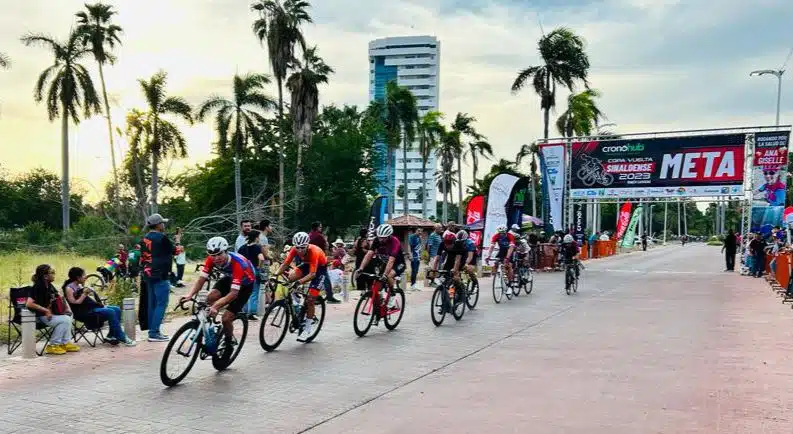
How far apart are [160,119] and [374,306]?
36735 mm

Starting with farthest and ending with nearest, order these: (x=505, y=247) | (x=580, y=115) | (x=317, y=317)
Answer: (x=580, y=115) → (x=505, y=247) → (x=317, y=317)

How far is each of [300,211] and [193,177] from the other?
1718 centimetres

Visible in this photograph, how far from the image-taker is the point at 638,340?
11.4 meters

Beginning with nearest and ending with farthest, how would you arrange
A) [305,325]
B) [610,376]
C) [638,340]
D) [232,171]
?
[610,376] → [305,325] → [638,340] → [232,171]

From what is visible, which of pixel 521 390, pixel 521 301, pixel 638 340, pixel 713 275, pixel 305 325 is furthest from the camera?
pixel 713 275

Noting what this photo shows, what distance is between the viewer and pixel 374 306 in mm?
11727

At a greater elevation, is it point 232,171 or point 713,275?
point 232,171

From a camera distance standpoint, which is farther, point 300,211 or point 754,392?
point 300,211

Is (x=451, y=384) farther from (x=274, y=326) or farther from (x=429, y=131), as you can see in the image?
(x=429, y=131)

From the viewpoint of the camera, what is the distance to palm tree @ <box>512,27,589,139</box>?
41812mm

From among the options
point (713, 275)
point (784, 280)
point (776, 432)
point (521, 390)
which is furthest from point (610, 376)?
point (713, 275)

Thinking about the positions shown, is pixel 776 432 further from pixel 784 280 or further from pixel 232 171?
pixel 232 171

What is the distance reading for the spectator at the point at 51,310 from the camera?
9.63 meters

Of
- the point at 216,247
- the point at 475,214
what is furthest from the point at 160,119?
the point at 216,247
